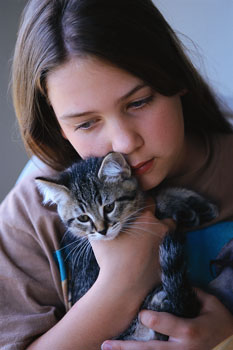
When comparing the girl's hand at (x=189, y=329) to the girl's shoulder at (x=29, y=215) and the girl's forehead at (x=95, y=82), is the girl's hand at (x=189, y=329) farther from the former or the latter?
the girl's forehead at (x=95, y=82)

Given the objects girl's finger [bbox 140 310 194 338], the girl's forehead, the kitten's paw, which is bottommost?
girl's finger [bbox 140 310 194 338]

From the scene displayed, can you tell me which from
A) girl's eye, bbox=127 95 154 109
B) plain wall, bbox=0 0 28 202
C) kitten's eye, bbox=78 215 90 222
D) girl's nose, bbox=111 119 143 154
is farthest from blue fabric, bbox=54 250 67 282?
plain wall, bbox=0 0 28 202

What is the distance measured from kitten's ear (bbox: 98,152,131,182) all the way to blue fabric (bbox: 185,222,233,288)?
268mm

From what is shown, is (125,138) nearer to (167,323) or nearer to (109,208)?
(109,208)

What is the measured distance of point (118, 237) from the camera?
967mm

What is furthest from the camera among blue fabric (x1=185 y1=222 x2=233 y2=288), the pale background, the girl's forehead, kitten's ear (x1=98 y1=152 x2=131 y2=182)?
the pale background

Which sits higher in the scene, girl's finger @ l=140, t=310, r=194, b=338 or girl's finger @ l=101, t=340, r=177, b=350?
girl's finger @ l=140, t=310, r=194, b=338

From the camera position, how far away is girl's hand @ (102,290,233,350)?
0.81m

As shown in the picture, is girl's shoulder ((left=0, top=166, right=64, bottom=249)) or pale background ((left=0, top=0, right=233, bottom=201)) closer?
girl's shoulder ((left=0, top=166, right=64, bottom=249))

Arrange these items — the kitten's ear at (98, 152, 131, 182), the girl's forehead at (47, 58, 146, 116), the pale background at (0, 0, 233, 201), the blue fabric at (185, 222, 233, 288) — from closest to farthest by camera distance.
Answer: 1. the girl's forehead at (47, 58, 146, 116)
2. the kitten's ear at (98, 152, 131, 182)
3. the blue fabric at (185, 222, 233, 288)
4. the pale background at (0, 0, 233, 201)

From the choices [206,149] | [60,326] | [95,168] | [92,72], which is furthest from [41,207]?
[206,149]

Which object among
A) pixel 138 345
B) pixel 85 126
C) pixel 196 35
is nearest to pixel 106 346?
pixel 138 345

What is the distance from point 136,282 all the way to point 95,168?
335mm

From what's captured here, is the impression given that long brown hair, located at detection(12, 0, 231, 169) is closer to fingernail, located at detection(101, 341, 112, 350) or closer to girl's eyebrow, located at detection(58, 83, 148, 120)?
girl's eyebrow, located at detection(58, 83, 148, 120)
